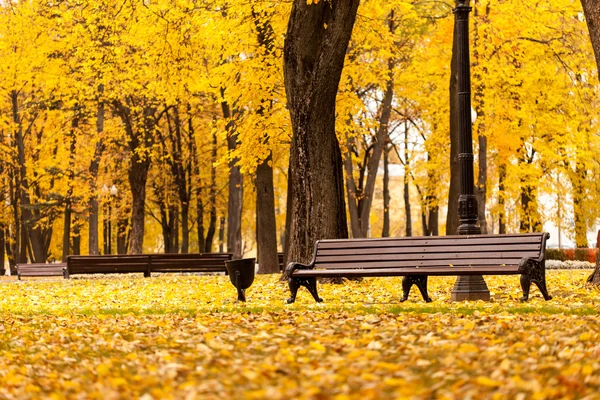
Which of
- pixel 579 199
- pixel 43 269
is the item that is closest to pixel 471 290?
pixel 43 269

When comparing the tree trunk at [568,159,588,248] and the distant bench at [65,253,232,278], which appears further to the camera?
the tree trunk at [568,159,588,248]

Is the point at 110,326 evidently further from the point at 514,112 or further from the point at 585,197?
the point at 585,197

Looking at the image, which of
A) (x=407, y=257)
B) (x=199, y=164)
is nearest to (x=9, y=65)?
(x=199, y=164)

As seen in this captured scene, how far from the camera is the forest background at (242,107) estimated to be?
77.0ft

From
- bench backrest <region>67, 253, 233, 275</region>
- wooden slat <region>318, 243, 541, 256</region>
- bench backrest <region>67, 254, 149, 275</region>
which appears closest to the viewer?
wooden slat <region>318, 243, 541, 256</region>

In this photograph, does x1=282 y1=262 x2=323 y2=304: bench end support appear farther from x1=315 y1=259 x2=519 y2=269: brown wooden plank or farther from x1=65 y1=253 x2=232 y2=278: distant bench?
x1=65 y1=253 x2=232 y2=278: distant bench

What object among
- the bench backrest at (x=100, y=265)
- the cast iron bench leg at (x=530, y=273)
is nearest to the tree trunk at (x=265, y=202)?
the bench backrest at (x=100, y=265)

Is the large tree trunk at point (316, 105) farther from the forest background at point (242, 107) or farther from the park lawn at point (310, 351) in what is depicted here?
the park lawn at point (310, 351)

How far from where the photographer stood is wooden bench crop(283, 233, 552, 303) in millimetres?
13289

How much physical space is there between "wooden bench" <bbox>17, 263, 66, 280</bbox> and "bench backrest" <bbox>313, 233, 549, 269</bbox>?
1643 centimetres

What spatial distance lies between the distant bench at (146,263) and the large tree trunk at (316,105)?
384 inches

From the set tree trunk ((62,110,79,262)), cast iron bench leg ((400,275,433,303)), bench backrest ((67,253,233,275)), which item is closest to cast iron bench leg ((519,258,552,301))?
cast iron bench leg ((400,275,433,303))

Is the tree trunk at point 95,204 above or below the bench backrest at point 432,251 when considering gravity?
above

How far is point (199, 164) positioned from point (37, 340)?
3342cm
